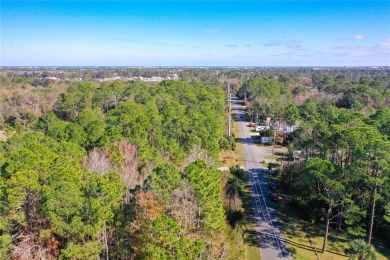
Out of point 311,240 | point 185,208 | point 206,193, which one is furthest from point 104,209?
point 311,240

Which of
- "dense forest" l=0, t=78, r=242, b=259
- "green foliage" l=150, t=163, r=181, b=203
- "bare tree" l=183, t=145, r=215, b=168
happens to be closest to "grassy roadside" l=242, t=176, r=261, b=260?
"dense forest" l=0, t=78, r=242, b=259

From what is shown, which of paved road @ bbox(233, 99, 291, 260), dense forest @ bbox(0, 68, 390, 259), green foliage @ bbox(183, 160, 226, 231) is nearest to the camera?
dense forest @ bbox(0, 68, 390, 259)

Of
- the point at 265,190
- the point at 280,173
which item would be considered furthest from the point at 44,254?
the point at 280,173

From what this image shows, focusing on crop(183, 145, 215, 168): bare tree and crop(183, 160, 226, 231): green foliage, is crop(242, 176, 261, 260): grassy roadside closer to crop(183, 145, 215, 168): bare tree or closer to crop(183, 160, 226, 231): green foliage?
crop(183, 160, 226, 231): green foliage

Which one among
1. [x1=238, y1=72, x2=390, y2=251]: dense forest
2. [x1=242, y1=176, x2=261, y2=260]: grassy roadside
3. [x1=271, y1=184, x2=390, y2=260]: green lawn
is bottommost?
[x1=271, y1=184, x2=390, y2=260]: green lawn

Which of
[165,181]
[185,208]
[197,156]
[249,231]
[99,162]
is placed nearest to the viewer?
[185,208]

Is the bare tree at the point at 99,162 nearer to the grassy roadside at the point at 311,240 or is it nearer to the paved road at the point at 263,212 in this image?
the paved road at the point at 263,212

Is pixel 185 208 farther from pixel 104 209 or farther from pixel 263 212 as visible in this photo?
pixel 263 212

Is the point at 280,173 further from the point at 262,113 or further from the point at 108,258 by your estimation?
the point at 262,113
